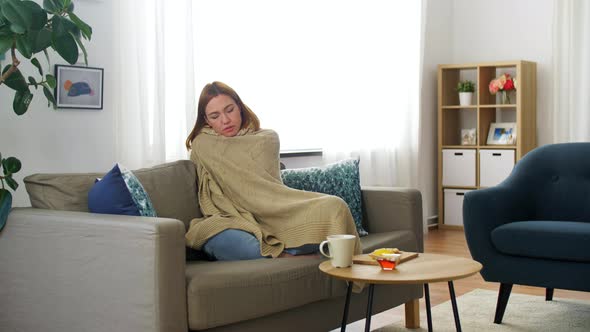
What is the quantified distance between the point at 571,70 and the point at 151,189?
4.61m

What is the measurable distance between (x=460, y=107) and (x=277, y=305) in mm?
4583

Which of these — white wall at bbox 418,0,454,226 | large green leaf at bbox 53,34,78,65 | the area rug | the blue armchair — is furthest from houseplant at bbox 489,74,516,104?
large green leaf at bbox 53,34,78,65

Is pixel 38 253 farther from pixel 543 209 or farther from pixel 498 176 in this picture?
pixel 498 176

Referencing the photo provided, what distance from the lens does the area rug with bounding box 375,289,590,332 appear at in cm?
363

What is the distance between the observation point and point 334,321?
3.20 m

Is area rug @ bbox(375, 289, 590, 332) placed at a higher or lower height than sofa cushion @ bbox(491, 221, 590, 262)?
lower

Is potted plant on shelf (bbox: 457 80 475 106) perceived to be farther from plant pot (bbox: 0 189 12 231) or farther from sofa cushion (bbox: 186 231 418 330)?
plant pot (bbox: 0 189 12 231)

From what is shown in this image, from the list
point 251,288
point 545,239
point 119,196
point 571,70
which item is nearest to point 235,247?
point 251,288

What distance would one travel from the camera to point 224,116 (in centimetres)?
347

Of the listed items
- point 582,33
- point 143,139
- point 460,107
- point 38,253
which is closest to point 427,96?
point 460,107

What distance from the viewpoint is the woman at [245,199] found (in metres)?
3.10

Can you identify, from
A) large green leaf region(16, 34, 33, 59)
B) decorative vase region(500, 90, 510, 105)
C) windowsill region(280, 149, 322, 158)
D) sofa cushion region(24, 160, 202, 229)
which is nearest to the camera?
large green leaf region(16, 34, 33, 59)

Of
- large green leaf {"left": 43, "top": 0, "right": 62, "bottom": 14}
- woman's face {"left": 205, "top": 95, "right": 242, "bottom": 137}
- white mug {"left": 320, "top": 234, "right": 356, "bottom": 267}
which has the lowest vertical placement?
white mug {"left": 320, "top": 234, "right": 356, "bottom": 267}

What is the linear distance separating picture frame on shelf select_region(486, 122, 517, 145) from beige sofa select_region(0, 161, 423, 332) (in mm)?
3932
